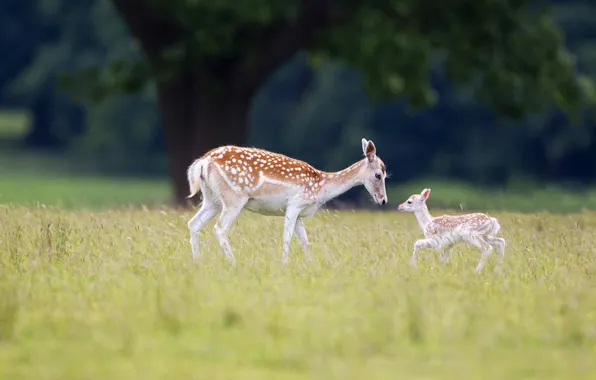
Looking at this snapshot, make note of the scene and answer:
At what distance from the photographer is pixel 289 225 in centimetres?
1103

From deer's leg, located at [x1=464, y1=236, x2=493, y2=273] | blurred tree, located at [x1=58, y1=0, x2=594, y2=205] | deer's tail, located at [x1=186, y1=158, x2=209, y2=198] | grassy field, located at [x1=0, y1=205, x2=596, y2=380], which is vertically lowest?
grassy field, located at [x1=0, y1=205, x2=596, y2=380]

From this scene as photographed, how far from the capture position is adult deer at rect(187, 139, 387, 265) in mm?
11086

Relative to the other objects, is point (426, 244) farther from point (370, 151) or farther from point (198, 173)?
point (198, 173)

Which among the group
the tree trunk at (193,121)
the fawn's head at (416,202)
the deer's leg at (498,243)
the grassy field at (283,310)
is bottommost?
the grassy field at (283,310)

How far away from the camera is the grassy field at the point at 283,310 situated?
7004 millimetres

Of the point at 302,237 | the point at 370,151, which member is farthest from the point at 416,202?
the point at 302,237

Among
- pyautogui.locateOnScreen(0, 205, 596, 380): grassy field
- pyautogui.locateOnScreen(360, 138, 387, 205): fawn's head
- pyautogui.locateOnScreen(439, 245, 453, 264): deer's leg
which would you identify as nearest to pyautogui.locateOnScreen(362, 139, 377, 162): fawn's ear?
pyautogui.locateOnScreen(360, 138, 387, 205): fawn's head

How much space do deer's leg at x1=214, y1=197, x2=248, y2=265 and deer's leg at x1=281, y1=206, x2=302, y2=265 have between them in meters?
0.39

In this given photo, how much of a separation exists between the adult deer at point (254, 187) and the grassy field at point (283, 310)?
0.95ft

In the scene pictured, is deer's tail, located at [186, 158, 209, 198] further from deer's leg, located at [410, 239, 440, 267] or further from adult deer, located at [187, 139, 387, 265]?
deer's leg, located at [410, 239, 440, 267]

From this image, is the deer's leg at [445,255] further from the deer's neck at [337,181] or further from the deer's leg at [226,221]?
the deer's leg at [226,221]

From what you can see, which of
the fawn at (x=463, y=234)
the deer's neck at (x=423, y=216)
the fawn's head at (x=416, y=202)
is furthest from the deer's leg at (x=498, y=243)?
the fawn's head at (x=416, y=202)

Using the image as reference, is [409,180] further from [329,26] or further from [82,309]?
[82,309]

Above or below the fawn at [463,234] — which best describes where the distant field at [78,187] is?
below
